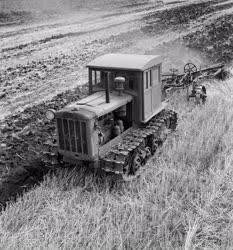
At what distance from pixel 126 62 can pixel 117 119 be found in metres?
1.25

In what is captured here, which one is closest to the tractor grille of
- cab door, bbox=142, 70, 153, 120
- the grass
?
the grass

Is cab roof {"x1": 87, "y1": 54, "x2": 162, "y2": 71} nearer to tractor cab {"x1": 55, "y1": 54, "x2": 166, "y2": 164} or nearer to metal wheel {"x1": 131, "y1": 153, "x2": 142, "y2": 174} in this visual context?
tractor cab {"x1": 55, "y1": 54, "x2": 166, "y2": 164}

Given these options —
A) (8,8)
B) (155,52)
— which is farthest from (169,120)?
(8,8)

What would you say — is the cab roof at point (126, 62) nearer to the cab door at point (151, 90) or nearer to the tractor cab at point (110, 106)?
the tractor cab at point (110, 106)

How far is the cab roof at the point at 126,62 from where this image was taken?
25.3 feet

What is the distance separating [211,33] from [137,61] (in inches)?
610

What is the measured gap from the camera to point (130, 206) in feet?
19.8

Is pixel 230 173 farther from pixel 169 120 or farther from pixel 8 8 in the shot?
pixel 8 8

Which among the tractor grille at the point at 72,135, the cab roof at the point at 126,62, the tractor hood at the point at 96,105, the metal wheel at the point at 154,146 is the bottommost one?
the metal wheel at the point at 154,146

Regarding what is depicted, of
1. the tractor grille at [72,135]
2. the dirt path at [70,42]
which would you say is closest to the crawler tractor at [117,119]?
the tractor grille at [72,135]

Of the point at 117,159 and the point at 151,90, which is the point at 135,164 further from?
the point at 151,90

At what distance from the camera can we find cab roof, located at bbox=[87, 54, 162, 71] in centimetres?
771

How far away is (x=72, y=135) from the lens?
7.00m

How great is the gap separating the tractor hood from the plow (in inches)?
146
